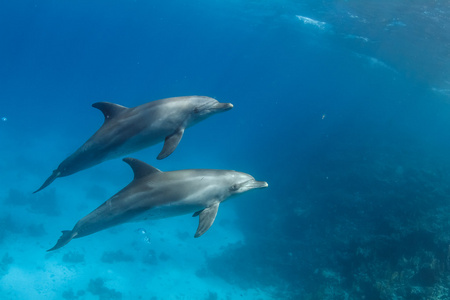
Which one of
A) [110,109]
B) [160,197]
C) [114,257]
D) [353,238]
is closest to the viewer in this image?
[160,197]

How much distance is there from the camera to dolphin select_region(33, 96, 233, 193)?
5.08 m

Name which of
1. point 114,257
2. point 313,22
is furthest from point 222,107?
point 313,22

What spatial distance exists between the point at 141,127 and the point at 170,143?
55cm

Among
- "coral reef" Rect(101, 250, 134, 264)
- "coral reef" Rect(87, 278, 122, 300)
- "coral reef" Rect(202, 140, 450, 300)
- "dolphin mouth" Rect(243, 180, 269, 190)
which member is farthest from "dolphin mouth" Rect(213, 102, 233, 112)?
"coral reef" Rect(101, 250, 134, 264)

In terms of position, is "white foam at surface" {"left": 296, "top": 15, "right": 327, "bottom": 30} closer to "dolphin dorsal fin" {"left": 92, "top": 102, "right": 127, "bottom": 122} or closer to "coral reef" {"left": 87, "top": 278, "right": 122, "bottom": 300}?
"coral reef" {"left": 87, "top": 278, "right": 122, "bottom": 300}

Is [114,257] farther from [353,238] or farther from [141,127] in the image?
[141,127]

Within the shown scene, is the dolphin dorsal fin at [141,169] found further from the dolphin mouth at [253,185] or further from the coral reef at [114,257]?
the coral reef at [114,257]

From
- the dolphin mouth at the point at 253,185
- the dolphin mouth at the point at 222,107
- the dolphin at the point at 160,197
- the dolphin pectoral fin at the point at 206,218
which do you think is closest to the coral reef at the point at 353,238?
the dolphin mouth at the point at 253,185

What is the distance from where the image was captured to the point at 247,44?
69.1 metres

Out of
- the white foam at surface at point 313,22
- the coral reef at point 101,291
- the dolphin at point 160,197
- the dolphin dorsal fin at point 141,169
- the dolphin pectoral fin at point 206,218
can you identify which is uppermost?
the white foam at surface at point 313,22

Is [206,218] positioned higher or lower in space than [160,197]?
lower

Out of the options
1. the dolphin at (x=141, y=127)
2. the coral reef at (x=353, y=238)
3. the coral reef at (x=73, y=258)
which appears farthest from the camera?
the coral reef at (x=73, y=258)

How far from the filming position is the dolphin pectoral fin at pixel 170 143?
491cm

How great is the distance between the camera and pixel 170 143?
16.9 ft
